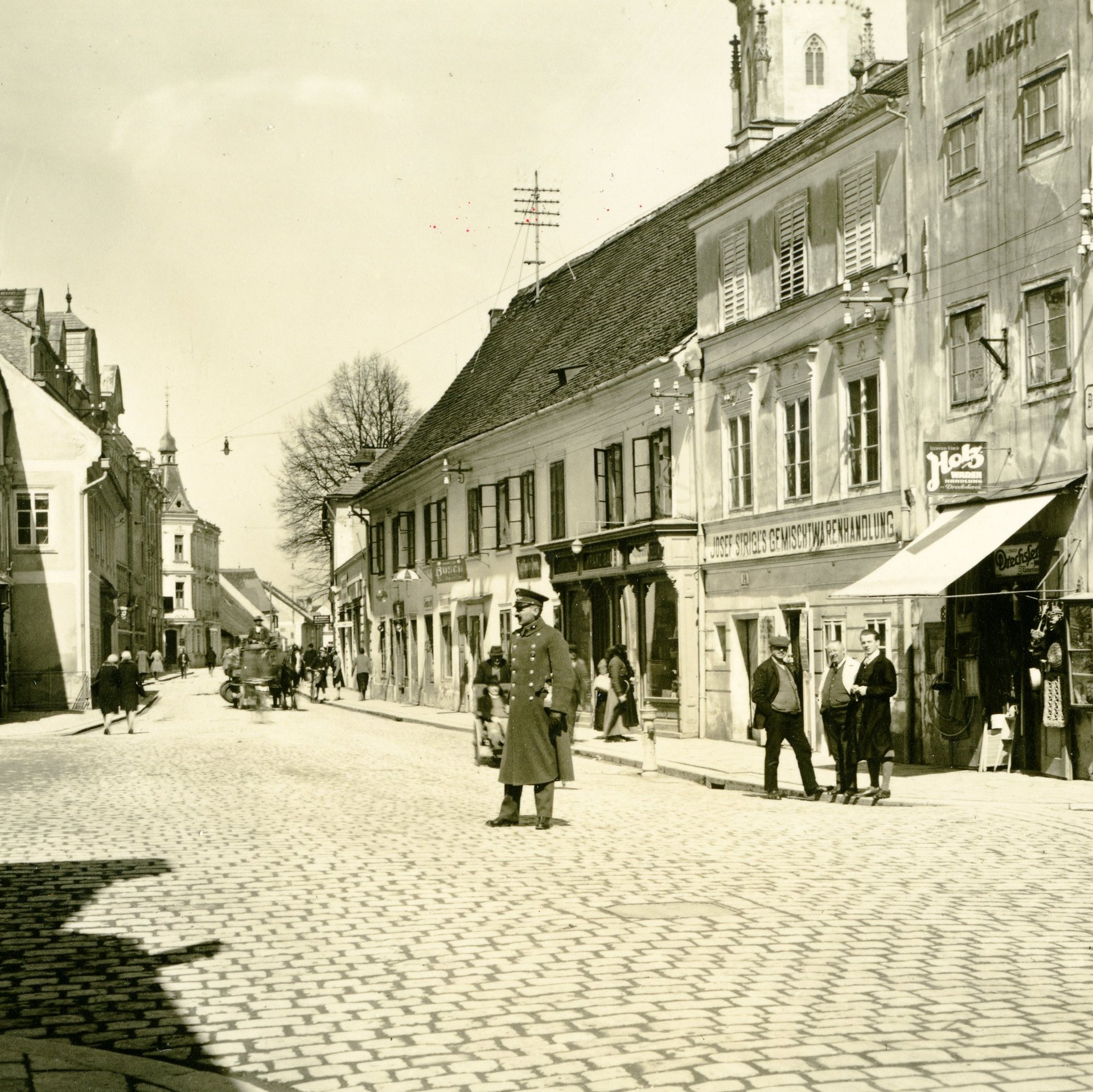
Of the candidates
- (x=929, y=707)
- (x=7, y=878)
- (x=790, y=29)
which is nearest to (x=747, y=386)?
(x=929, y=707)

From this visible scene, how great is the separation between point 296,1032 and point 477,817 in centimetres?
847

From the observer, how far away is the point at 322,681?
2051 inches

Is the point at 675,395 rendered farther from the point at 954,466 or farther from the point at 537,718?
the point at 537,718

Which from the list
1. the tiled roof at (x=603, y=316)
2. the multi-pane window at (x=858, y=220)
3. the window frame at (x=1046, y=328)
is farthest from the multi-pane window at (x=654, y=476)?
the window frame at (x=1046, y=328)

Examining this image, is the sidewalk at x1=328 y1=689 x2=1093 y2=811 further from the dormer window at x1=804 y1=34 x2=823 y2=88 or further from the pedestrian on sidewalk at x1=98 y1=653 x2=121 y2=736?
the dormer window at x1=804 y1=34 x2=823 y2=88

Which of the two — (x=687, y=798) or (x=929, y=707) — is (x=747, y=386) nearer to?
(x=929, y=707)

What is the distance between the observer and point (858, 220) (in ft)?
75.6

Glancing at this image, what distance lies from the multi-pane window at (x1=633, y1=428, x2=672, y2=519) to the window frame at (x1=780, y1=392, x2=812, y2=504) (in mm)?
4325

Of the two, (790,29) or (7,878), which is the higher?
(790,29)

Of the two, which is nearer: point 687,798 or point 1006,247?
point 687,798

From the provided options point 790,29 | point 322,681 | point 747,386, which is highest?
point 790,29

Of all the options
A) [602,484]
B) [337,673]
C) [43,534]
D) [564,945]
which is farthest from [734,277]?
[337,673]

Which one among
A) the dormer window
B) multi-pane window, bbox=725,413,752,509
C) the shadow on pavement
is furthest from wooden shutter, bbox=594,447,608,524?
the dormer window

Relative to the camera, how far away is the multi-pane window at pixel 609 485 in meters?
32.1
